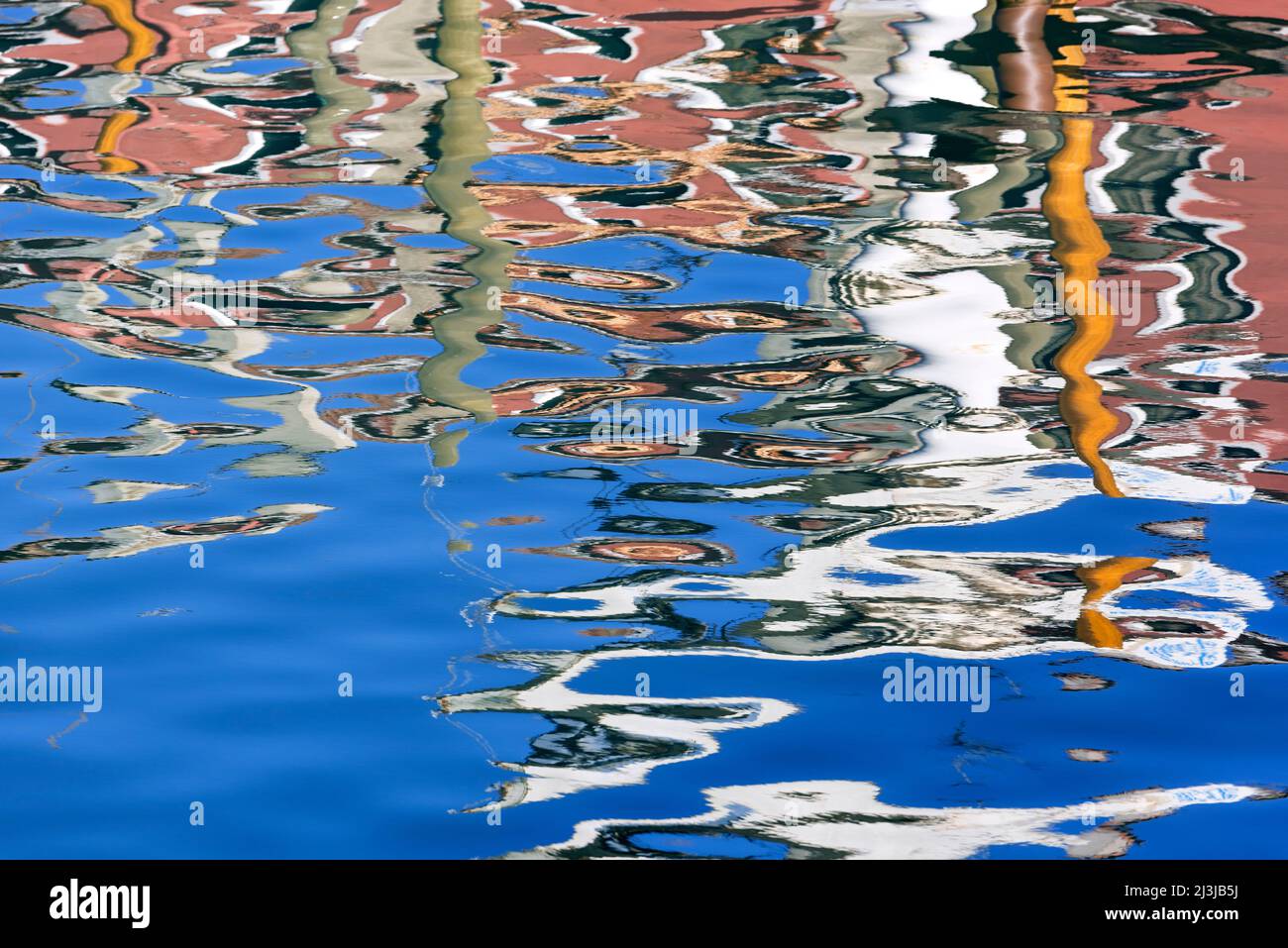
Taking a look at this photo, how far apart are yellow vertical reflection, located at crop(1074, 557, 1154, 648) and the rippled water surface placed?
0.04 ft

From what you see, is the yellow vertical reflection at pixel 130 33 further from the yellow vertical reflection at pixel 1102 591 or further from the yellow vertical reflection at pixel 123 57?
the yellow vertical reflection at pixel 1102 591

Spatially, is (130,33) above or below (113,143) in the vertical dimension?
above

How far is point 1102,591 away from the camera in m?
4.54

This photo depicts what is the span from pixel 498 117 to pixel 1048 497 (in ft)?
16.6

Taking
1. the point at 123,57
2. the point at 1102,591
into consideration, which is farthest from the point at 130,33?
the point at 1102,591

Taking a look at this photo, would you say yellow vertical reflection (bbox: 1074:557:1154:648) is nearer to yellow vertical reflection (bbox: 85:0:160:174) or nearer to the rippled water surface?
the rippled water surface

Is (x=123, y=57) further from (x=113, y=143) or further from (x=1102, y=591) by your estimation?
(x=1102, y=591)

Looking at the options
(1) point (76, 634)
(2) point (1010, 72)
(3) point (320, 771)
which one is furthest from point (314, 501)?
(2) point (1010, 72)

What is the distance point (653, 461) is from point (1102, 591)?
1.52 meters

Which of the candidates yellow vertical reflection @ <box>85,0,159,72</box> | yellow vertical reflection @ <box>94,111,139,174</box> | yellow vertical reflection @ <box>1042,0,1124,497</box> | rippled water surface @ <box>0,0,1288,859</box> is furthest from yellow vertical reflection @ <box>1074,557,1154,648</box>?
yellow vertical reflection @ <box>85,0,159,72</box>

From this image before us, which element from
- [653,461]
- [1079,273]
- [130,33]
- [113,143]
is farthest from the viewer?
[130,33]

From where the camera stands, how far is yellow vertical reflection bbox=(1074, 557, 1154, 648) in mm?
4320
